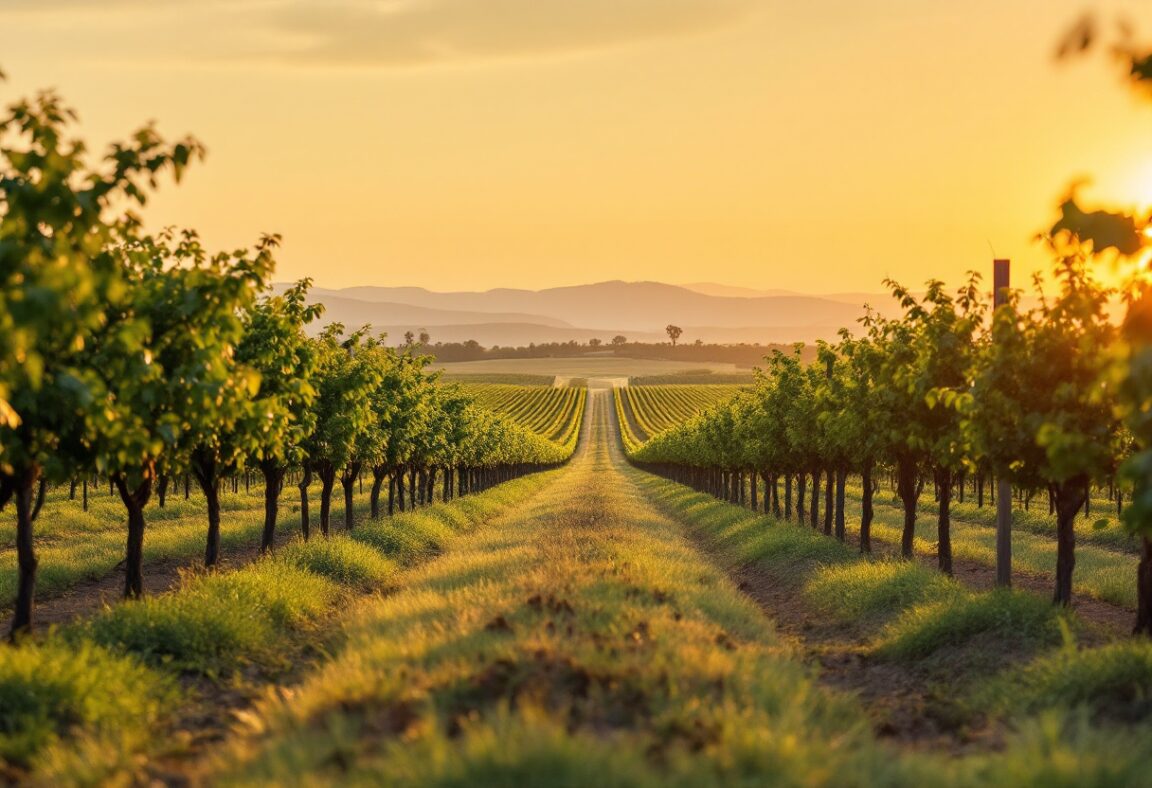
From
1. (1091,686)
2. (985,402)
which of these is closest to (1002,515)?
(985,402)

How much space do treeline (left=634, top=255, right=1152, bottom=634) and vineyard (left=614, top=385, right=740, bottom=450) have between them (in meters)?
102

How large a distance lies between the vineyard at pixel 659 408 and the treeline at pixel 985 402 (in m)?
102

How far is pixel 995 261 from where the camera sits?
18.2 meters

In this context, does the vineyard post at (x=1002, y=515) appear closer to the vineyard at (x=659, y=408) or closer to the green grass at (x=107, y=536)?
the green grass at (x=107, y=536)

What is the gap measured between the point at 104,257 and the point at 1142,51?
9017 millimetres

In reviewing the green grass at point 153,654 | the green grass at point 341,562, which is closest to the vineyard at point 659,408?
the green grass at point 341,562

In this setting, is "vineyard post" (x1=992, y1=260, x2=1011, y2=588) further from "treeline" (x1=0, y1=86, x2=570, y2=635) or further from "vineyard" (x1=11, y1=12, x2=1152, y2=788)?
"treeline" (x1=0, y1=86, x2=570, y2=635)

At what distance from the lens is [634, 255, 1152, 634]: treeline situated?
12778 mm

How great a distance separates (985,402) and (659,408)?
15851 centimetres

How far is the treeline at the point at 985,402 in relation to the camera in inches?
503

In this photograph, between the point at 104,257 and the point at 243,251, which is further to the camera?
the point at 243,251

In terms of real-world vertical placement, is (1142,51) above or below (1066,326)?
above

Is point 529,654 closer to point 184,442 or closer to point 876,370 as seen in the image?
point 184,442

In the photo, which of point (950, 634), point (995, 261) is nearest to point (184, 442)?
point (950, 634)
